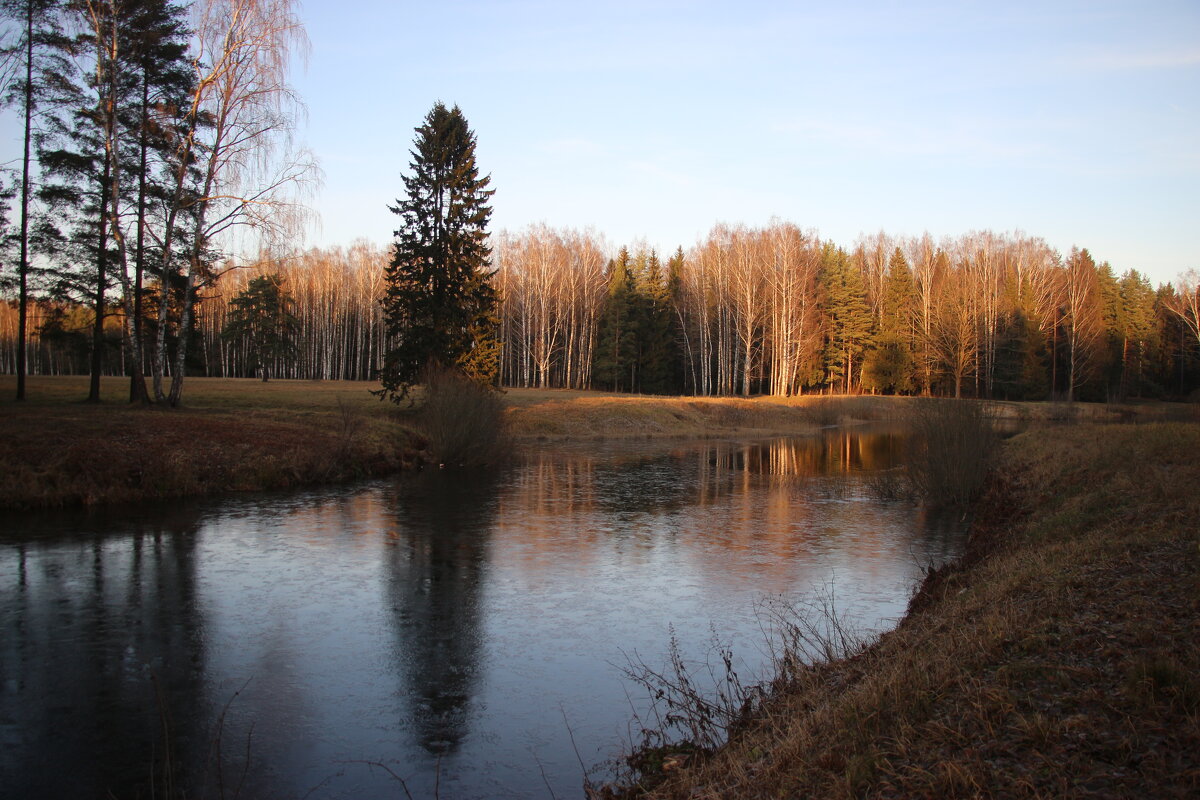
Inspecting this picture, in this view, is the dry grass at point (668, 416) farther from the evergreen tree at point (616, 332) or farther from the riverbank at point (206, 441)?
the evergreen tree at point (616, 332)

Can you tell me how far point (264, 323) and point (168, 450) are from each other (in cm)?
5114

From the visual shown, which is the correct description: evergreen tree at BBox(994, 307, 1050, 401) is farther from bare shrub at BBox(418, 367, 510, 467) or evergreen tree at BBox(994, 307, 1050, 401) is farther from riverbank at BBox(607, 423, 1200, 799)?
riverbank at BBox(607, 423, 1200, 799)

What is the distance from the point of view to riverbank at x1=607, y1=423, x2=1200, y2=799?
14.1ft

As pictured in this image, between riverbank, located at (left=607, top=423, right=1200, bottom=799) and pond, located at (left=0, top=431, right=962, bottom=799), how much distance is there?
5.36ft

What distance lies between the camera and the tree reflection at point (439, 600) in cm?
764

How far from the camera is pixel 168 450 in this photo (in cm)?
2025

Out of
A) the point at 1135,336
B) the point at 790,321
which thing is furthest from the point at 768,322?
the point at 1135,336

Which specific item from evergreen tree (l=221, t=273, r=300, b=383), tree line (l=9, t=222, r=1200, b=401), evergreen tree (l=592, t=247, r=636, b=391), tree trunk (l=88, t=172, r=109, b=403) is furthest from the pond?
evergreen tree (l=221, t=273, r=300, b=383)

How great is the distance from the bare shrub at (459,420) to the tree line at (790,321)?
30816 millimetres

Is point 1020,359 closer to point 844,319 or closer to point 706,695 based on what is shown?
point 844,319

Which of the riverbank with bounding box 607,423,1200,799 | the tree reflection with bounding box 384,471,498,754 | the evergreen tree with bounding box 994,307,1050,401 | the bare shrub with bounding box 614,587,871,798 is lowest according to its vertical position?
the tree reflection with bounding box 384,471,498,754

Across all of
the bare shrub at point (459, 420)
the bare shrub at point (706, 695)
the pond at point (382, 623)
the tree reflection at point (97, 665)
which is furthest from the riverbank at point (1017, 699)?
the bare shrub at point (459, 420)

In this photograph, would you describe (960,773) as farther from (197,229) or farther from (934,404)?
(197,229)

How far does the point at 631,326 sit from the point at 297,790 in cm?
6482
